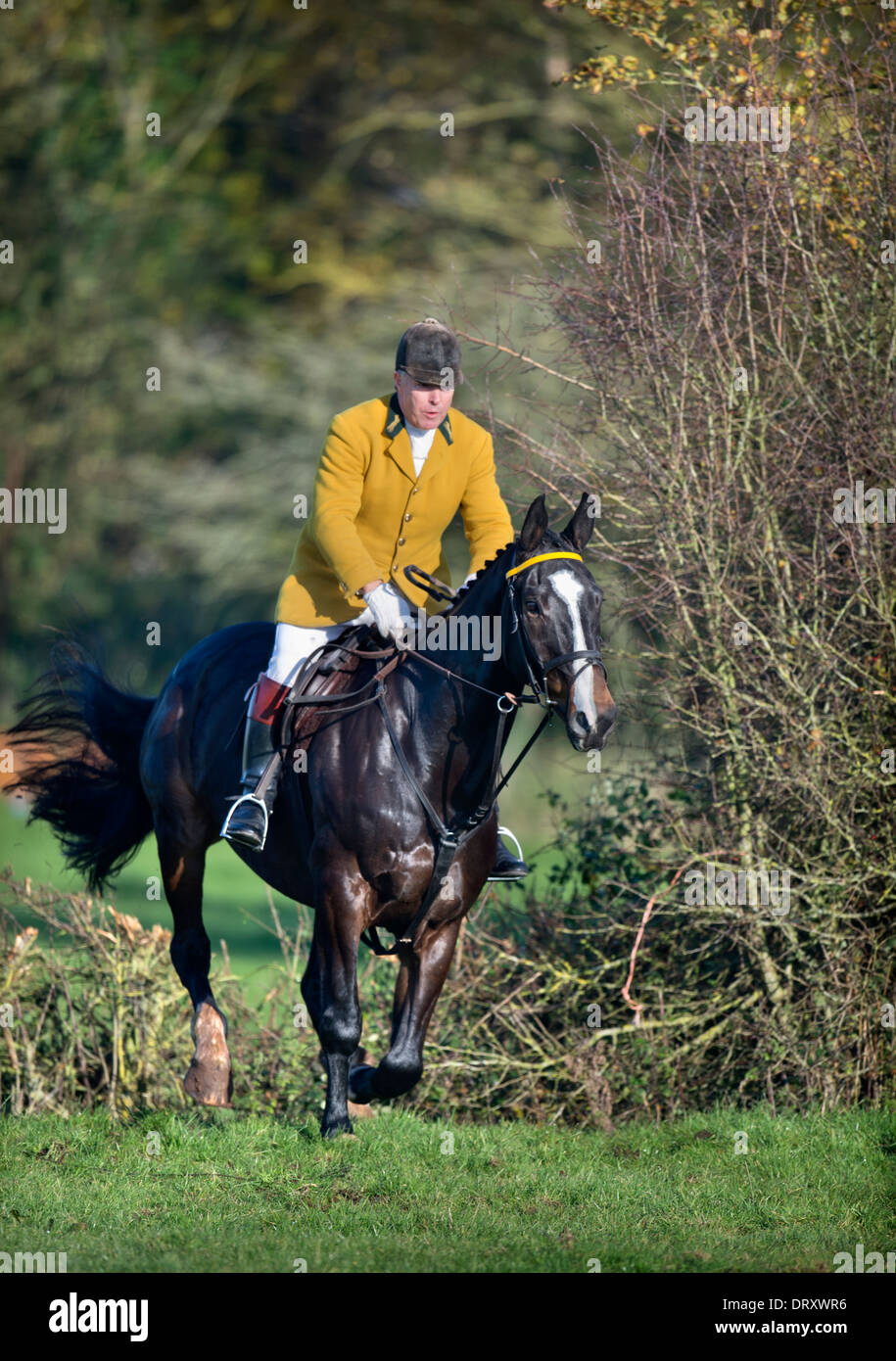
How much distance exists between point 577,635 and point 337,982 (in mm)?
1860

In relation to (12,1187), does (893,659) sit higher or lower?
higher

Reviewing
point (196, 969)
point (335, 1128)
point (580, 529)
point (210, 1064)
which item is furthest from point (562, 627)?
point (196, 969)

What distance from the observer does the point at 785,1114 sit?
8188 mm

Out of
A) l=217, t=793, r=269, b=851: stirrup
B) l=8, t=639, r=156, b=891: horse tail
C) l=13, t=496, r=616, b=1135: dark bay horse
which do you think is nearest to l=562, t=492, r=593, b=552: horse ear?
l=13, t=496, r=616, b=1135: dark bay horse

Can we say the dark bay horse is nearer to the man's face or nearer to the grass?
the grass

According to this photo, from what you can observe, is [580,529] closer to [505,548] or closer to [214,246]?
[505,548]

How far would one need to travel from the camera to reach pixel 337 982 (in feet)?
22.6

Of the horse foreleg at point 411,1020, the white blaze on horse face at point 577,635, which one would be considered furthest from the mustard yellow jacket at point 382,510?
the horse foreleg at point 411,1020

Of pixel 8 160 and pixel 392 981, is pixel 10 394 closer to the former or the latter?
pixel 8 160

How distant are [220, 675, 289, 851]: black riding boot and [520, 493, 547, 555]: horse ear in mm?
1483

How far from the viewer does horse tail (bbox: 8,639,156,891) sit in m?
9.02

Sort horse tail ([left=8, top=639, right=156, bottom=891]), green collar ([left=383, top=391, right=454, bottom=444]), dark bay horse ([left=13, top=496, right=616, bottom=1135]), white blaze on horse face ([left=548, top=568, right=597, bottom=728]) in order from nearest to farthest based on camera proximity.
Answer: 1. white blaze on horse face ([left=548, top=568, right=597, bottom=728])
2. dark bay horse ([left=13, top=496, right=616, bottom=1135])
3. green collar ([left=383, top=391, right=454, bottom=444])
4. horse tail ([left=8, top=639, right=156, bottom=891])

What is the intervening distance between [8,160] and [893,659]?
27.2 meters

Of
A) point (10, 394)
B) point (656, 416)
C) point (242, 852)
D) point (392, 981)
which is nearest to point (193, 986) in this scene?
point (242, 852)
